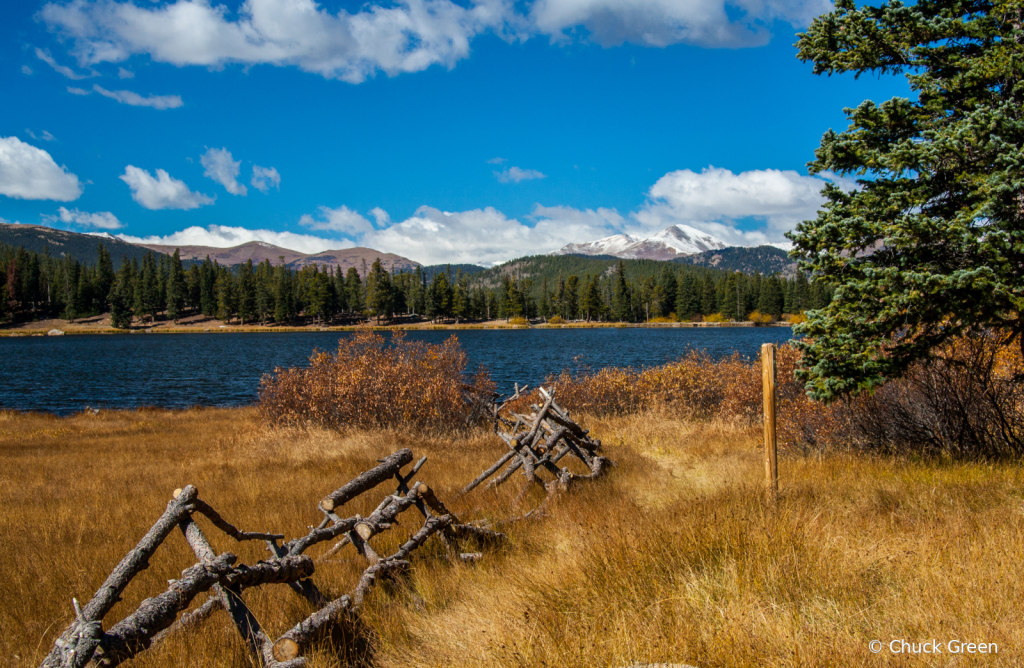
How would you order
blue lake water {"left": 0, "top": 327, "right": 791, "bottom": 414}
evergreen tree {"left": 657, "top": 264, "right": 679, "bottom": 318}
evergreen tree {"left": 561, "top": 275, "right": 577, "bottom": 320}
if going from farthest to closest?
evergreen tree {"left": 561, "top": 275, "right": 577, "bottom": 320}, evergreen tree {"left": 657, "top": 264, "right": 679, "bottom": 318}, blue lake water {"left": 0, "top": 327, "right": 791, "bottom": 414}

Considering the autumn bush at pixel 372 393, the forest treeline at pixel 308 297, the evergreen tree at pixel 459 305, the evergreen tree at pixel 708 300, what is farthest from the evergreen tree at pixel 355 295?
the autumn bush at pixel 372 393

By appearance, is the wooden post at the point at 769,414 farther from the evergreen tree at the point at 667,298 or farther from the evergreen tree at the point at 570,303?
the evergreen tree at the point at 667,298

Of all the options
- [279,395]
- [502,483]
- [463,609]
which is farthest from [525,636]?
[279,395]

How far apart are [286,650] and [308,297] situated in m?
138

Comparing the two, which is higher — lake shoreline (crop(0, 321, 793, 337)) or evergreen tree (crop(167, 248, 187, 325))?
evergreen tree (crop(167, 248, 187, 325))

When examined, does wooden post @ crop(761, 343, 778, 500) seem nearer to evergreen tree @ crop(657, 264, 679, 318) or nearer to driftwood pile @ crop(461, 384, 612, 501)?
driftwood pile @ crop(461, 384, 612, 501)

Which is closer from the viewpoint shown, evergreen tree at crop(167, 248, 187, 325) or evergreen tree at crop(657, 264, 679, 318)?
evergreen tree at crop(167, 248, 187, 325)

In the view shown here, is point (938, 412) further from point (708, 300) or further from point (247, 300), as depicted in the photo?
point (708, 300)

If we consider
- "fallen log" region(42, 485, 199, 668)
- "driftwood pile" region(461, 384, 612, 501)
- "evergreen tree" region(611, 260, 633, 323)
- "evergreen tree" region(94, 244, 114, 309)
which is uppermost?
"evergreen tree" region(94, 244, 114, 309)

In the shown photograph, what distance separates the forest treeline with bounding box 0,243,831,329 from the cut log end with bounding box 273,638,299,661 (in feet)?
398

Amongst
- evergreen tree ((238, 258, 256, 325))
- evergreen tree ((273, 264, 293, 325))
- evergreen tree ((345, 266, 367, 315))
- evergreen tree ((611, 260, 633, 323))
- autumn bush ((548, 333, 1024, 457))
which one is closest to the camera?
autumn bush ((548, 333, 1024, 457))

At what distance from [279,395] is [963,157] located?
671 inches

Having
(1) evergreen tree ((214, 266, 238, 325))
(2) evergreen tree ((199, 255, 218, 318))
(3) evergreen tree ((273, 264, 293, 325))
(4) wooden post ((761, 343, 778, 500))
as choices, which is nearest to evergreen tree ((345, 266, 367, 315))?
(3) evergreen tree ((273, 264, 293, 325))

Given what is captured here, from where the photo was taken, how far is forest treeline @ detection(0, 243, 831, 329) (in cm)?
12425
